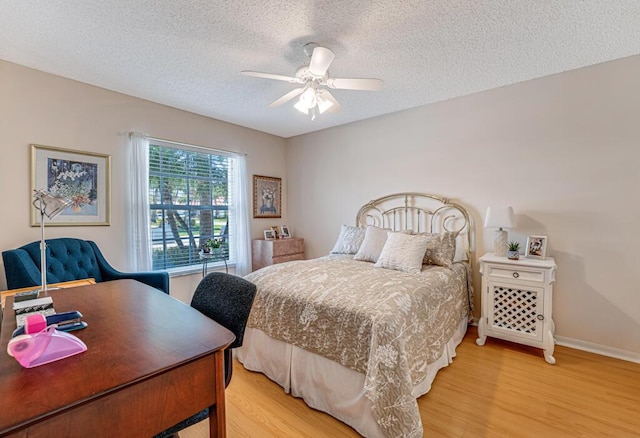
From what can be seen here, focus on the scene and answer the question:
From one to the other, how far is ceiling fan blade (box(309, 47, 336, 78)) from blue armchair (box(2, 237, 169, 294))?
2246mm

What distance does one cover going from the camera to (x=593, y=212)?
258 centimetres

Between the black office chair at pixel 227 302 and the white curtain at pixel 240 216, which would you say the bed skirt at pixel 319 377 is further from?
the white curtain at pixel 240 216

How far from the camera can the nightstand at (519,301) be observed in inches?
96.7

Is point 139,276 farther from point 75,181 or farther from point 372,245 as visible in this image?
point 372,245

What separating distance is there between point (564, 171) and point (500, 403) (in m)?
2.12

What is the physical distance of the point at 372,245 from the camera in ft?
10.4

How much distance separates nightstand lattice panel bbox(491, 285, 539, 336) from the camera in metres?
2.52

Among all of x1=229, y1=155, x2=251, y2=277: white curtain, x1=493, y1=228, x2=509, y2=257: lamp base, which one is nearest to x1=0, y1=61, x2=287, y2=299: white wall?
x1=229, y1=155, x2=251, y2=277: white curtain

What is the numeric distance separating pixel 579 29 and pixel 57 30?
3656 mm

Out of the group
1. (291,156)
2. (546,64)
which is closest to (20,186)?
(291,156)

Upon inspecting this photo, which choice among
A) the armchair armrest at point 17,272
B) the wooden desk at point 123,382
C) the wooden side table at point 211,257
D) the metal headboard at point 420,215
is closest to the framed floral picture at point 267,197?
the wooden side table at point 211,257

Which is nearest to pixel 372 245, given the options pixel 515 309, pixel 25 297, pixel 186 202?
pixel 515 309

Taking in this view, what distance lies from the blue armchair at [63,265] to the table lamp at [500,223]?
3.15 metres

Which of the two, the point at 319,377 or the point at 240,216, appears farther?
the point at 240,216
